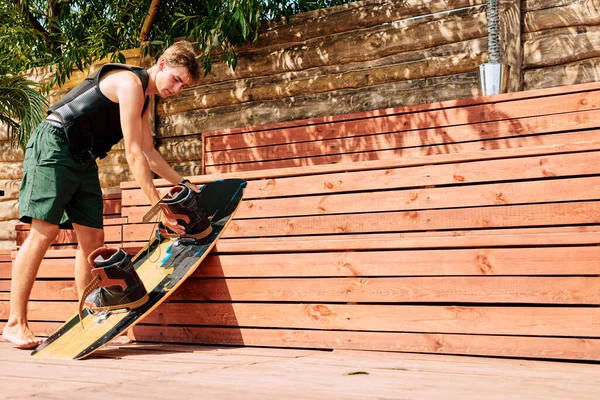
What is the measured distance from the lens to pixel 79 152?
3.86m

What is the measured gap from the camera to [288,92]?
22.8 ft

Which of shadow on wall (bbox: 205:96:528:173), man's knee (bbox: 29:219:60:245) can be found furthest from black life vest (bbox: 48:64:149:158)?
shadow on wall (bbox: 205:96:528:173)

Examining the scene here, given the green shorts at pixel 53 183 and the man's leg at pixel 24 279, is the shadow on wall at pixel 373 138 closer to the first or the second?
the green shorts at pixel 53 183

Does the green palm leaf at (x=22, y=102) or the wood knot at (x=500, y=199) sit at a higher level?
the green palm leaf at (x=22, y=102)

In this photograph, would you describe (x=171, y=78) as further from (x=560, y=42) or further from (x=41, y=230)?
(x=560, y=42)

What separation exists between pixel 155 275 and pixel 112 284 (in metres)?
0.33

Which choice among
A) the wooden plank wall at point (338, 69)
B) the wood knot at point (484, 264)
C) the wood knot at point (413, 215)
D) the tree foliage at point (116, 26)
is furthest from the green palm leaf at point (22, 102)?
the wood knot at point (484, 264)

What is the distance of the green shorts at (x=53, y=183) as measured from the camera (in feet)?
12.3

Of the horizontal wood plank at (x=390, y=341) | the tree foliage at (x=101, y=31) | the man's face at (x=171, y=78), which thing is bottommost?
the horizontal wood plank at (x=390, y=341)

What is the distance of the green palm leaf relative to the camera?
8.00 meters

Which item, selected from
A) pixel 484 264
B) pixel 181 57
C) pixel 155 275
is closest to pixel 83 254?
pixel 155 275

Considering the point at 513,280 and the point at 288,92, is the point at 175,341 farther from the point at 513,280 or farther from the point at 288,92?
the point at 288,92

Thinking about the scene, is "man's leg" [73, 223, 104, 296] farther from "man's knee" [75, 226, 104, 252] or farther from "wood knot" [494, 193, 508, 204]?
"wood knot" [494, 193, 508, 204]

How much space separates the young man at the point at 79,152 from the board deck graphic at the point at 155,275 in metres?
0.15
